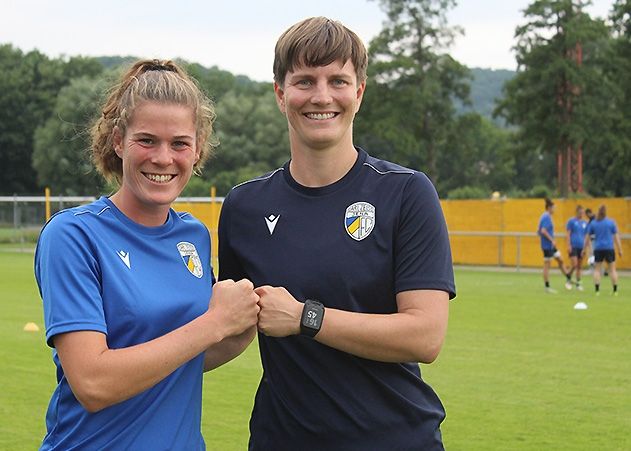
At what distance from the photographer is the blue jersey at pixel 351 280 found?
3.39 metres

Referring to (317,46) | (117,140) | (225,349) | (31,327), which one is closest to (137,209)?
(117,140)

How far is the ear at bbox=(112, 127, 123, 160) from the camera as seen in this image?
10.7 feet

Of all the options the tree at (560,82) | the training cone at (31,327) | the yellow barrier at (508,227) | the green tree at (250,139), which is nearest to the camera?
the training cone at (31,327)

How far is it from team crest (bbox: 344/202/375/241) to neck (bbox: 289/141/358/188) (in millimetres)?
143

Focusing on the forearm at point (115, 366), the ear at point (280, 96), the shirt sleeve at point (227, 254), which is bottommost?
the forearm at point (115, 366)

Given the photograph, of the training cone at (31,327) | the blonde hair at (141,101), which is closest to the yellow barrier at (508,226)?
the training cone at (31,327)

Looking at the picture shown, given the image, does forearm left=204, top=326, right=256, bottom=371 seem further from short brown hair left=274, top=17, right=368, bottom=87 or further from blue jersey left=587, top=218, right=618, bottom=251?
blue jersey left=587, top=218, right=618, bottom=251

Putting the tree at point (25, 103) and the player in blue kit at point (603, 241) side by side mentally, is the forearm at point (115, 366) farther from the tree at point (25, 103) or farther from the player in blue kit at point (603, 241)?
the tree at point (25, 103)

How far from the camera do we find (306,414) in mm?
3457

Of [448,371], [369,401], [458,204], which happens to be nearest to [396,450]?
[369,401]

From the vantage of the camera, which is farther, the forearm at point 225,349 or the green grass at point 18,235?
the green grass at point 18,235

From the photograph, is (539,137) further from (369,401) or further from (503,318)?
(369,401)

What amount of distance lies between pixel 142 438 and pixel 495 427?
6.41 m

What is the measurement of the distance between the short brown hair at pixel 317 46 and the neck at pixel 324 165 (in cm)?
27
